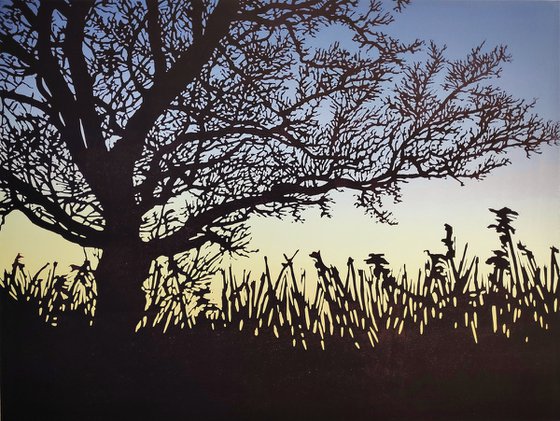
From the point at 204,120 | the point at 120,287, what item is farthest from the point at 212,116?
the point at 120,287

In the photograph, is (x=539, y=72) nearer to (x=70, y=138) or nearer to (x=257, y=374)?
(x=257, y=374)

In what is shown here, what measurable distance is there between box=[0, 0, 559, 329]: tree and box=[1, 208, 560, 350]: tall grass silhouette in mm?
159

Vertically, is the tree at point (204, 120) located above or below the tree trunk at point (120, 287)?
above

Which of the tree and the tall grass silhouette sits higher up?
the tree

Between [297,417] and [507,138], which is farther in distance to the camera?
[507,138]

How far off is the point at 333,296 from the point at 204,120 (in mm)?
1172

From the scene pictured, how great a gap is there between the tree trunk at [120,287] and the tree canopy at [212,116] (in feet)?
0.22

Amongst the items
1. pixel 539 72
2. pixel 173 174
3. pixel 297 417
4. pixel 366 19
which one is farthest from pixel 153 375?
pixel 539 72

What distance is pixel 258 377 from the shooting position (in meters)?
3.43

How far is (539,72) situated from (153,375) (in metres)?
2.64

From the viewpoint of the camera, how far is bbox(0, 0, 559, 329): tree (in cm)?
348

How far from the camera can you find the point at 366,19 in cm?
360

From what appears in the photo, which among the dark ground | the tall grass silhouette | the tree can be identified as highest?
the tree

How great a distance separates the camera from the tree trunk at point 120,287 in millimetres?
3408
